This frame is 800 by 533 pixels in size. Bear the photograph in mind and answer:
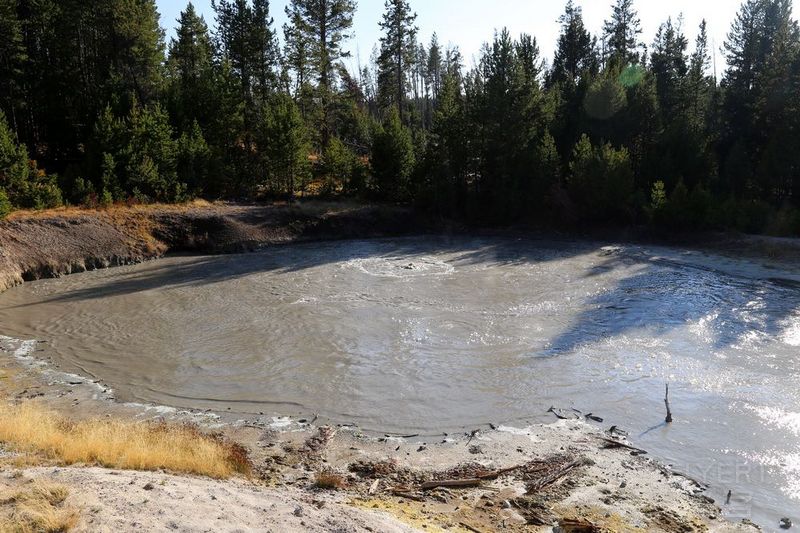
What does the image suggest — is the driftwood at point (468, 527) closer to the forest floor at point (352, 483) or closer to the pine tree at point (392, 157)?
the forest floor at point (352, 483)

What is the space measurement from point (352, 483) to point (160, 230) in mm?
28211

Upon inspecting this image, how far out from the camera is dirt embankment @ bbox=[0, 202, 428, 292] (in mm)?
28297

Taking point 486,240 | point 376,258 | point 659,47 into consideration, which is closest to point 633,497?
point 376,258

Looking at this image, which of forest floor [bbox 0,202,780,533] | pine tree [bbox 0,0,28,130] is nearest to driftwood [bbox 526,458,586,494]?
forest floor [bbox 0,202,780,533]

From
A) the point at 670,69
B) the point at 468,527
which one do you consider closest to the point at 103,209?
the point at 468,527

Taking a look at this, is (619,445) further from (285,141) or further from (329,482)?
(285,141)

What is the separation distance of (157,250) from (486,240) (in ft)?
66.2

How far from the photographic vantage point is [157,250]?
108ft

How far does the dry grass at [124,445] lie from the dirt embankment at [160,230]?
17.9m

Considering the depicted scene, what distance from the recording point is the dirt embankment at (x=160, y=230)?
2830 cm

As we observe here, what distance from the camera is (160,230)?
3406 cm

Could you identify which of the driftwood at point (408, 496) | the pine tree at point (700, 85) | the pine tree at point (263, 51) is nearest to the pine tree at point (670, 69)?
the pine tree at point (700, 85)

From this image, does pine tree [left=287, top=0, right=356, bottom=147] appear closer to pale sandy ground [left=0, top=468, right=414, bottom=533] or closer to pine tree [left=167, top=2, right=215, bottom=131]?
pine tree [left=167, top=2, right=215, bottom=131]

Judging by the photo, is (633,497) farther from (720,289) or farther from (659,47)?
(659,47)
